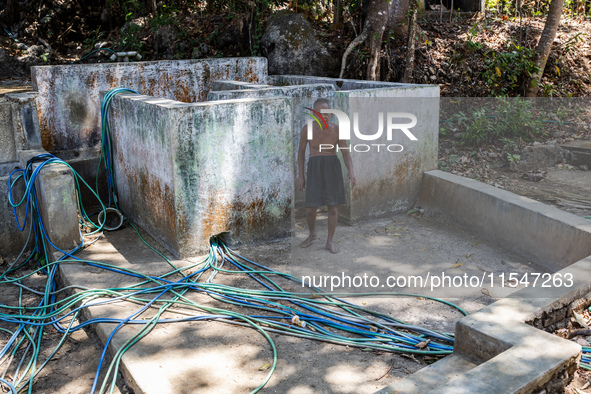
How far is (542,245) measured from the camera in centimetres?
489

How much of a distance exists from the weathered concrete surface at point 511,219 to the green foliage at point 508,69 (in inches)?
153

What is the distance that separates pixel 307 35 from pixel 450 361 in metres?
7.13

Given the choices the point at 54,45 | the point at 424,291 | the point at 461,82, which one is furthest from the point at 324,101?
the point at 54,45

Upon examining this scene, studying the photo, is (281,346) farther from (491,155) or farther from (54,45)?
(54,45)

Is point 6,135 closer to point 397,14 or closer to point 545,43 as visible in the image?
point 397,14

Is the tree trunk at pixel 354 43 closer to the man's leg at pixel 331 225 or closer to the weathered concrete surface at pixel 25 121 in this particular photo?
the man's leg at pixel 331 225

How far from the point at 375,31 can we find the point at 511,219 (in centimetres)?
477

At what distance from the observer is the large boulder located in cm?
912

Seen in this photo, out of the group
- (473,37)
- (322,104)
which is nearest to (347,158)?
(322,104)

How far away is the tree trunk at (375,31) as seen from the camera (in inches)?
347

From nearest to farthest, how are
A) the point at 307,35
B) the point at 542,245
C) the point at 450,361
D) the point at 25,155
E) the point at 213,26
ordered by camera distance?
the point at 450,361 → the point at 542,245 → the point at 25,155 → the point at 307,35 → the point at 213,26

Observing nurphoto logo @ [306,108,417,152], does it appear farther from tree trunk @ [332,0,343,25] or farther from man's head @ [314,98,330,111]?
tree trunk @ [332,0,343,25]

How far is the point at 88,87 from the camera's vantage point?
671 centimetres

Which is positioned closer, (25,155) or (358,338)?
(358,338)
